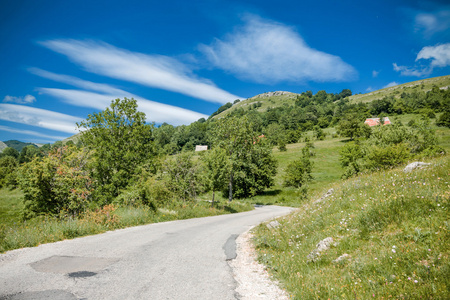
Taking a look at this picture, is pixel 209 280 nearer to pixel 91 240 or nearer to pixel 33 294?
pixel 33 294

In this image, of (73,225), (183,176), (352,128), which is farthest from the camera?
(352,128)

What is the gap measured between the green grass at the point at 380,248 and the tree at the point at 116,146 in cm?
1367

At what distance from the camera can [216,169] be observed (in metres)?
24.6

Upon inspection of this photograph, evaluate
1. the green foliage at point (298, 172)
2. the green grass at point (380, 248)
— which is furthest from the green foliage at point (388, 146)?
the green grass at point (380, 248)

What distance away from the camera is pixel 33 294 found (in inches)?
183

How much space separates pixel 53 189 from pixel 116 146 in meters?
5.29

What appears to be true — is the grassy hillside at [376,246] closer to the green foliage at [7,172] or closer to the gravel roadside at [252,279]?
the gravel roadside at [252,279]

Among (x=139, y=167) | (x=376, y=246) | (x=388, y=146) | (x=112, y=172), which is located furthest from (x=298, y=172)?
(x=376, y=246)

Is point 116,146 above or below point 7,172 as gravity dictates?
above

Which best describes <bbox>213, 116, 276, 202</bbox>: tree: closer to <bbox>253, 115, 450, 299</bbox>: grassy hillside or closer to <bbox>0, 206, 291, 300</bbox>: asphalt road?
<bbox>253, 115, 450, 299</bbox>: grassy hillside

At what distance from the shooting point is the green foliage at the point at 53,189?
15.1 metres

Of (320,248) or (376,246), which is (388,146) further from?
(376,246)

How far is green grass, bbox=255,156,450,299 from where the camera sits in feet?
13.5

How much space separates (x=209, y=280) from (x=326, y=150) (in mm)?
83843
